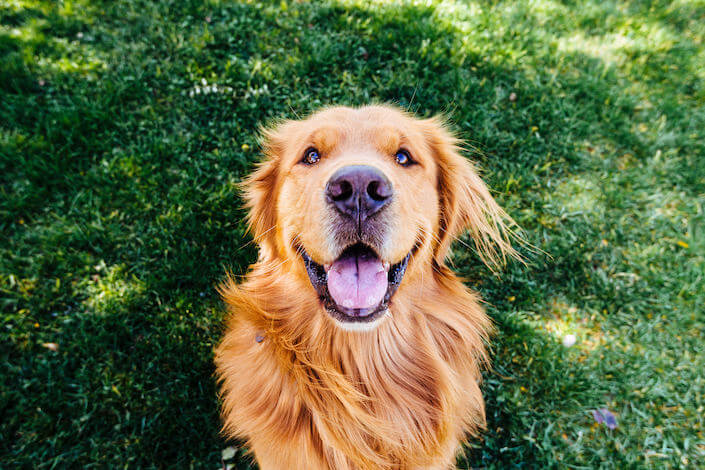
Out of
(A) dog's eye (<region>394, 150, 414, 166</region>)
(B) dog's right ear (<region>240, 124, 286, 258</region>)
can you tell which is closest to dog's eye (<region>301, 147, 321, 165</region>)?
(B) dog's right ear (<region>240, 124, 286, 258</region>)

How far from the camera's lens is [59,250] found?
326 cm

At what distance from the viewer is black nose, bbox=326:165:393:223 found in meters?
1.63

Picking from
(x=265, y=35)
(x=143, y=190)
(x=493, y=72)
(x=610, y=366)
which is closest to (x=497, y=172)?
(x=493, y=72)

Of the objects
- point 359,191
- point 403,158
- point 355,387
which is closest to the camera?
point 359,191

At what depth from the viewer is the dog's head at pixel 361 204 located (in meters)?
1.69

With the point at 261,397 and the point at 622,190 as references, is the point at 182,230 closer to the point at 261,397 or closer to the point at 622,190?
the point at 261,397

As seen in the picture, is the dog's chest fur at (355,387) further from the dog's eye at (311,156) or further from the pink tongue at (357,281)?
the dog's eye at (311,156)

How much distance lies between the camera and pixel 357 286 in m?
1.85

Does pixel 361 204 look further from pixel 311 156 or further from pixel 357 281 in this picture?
pixel 311 156

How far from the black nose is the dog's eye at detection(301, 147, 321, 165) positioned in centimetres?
54

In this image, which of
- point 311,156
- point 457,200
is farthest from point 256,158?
point 457,200

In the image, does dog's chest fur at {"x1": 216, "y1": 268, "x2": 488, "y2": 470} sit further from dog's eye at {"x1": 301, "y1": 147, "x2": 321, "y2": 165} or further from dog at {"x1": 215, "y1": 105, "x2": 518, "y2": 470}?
dog's eye at {"x1": 301, "y1": 147, "x2": 321, "y2": 165}

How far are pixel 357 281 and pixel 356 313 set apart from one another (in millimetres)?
145

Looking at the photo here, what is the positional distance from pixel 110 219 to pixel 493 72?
3880mm
